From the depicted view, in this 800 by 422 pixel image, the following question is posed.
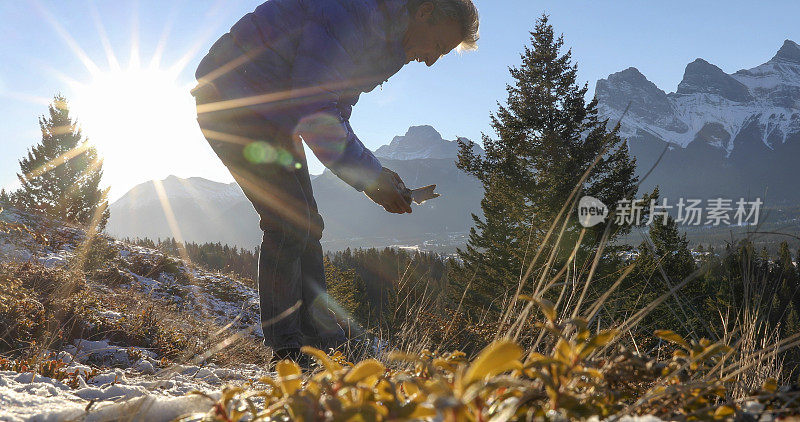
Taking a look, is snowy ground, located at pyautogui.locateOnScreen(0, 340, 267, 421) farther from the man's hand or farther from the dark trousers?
the man's hand

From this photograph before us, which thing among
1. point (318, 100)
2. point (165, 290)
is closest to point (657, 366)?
point (318, 100)

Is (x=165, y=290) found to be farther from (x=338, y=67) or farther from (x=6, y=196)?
(x=6, y=196)

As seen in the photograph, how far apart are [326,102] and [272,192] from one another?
0.57 meters

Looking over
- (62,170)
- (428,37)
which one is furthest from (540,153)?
(62,170)

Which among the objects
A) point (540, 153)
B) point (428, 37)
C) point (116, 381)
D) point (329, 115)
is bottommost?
point (116, 381)

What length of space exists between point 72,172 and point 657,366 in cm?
3297

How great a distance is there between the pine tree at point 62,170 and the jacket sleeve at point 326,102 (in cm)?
2875

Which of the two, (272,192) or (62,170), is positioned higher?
(62,170)

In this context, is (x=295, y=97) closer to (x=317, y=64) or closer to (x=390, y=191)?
(x=317, y=64)

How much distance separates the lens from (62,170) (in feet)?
86.2

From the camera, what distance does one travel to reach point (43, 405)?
3.00 feet

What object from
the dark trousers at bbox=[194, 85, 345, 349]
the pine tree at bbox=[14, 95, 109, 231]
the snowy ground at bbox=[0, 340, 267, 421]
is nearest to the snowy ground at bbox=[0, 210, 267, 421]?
the snowy ground at bbox=[0, 340, 267, 421]

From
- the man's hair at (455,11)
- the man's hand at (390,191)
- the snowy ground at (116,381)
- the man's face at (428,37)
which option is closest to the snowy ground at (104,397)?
the snowy ground at (116,381)

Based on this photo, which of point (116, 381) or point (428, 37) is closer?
point (116, 381)
